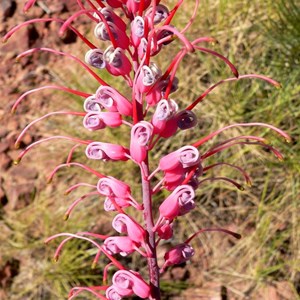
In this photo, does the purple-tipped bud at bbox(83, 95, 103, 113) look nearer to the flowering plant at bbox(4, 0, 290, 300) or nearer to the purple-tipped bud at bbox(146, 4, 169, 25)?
the flowering plant at bbox(4, 0, 290, 300)

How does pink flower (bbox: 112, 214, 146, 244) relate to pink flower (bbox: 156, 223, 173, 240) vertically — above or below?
above

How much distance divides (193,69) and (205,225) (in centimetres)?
77

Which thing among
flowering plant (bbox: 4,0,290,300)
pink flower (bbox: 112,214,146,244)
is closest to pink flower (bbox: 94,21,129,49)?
flowering plant (bbox: 4,0,290,300)

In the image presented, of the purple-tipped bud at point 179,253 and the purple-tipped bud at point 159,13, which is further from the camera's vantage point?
the purple-tipped bud at point 179,253

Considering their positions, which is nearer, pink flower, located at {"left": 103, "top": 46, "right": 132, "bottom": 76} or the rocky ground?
pink flower, located at {"left": 103, "top": 46, "right": 132, "bottom": 76}

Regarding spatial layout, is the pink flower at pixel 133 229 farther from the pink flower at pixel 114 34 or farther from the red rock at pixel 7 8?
the red rock at pixel 7 8

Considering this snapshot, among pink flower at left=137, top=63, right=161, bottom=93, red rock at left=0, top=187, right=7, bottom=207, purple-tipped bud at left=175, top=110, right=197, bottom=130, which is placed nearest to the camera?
pink flower at left=137, top=63, right=161, bottom=93

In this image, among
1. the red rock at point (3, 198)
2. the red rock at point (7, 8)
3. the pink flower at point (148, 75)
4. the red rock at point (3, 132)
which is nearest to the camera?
the pink flower at point (148, 75)

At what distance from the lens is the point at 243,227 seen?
2984 mm

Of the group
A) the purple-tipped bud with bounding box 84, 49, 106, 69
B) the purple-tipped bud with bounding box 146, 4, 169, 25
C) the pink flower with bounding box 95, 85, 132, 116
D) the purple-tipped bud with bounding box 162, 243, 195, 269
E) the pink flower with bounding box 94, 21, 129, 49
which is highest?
the purple-tipped bud with bounding box 146, 4, 169, 25

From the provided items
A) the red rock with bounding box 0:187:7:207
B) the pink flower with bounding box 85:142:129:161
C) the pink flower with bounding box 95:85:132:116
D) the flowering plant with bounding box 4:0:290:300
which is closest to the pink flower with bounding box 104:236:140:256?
the flowering plant with bounding box 4:0:290:300

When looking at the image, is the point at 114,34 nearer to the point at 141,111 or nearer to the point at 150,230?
the point at 141,111

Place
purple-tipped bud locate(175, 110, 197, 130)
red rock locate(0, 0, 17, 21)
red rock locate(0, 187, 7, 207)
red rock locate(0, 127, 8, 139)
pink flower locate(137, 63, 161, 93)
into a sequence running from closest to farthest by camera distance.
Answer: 1. pink flower locate(137, 63, 161, 93)
2. purple-tipped bud locate(175, 110, 197, 130)
3. red rock locate(0, 187, 7, 207)
4. red rock locate(0, 127, 8, 139)
5. red rock locate(0, 0, 17, 21)

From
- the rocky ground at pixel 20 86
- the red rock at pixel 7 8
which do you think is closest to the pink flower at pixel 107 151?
the rocky ground at pixel 20 86
